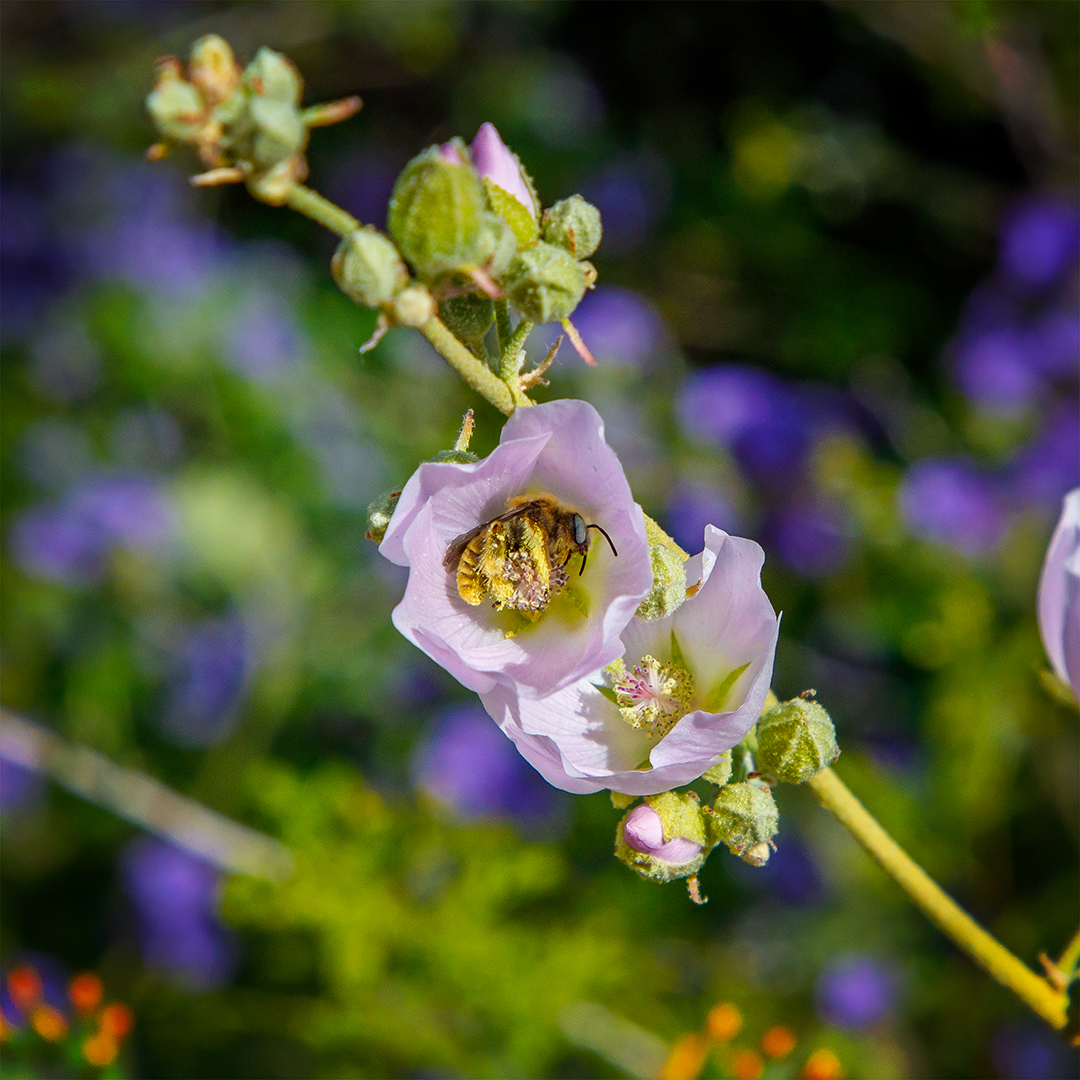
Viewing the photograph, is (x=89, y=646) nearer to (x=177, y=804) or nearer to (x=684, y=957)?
(x=177, y=804)

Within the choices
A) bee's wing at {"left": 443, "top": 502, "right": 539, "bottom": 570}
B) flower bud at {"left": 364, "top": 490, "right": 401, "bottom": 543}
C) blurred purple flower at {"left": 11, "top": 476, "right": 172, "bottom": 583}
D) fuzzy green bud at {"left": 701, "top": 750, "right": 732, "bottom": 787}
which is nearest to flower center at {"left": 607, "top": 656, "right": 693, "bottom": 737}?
fuzzy green bud at {"left": 701, "top": 750, "right": 732, "bottom": 787}

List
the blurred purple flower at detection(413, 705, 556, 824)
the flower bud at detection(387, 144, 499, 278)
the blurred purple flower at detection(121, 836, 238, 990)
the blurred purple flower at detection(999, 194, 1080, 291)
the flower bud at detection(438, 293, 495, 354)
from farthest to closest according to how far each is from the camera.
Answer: the blurred purple flower at detection(999, 194, 1080, 291)
the blurred purple flower at detection(121, 836, 238, 990)
the blurred purple flower at detection(413, 705, 556, 824)
the flower bud at detection(438, 293, 495, 354)
the flower bud at detection(387, 144, 499, 278)

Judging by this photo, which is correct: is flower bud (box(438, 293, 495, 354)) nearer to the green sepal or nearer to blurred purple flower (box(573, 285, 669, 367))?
the green sepal

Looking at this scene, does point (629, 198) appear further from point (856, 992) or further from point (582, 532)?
point (582, 532)

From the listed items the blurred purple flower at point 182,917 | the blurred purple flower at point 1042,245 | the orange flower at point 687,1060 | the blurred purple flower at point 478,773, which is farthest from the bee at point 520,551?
the blurred purple flower at point 1042,245

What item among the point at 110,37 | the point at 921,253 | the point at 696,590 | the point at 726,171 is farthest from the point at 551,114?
the point at 696,590

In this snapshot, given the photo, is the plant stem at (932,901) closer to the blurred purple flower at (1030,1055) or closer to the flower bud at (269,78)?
the flower bud at (269,78)
